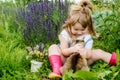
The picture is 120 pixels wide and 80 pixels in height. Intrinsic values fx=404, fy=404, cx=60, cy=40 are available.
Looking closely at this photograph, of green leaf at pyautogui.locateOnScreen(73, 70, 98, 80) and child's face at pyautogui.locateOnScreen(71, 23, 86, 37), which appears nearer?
green leaf at pyautogui.locateOnScreen(73, 70, 98, 80)

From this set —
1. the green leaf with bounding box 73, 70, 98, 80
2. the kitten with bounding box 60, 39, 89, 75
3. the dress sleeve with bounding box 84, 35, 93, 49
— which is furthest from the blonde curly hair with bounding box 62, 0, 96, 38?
the green leaf with bounding box 73, 70, 98, 80

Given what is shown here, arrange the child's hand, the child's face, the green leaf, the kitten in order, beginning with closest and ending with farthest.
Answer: the green leaf, the kitten, the child's hand, the child's face

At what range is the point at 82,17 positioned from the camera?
436 cm

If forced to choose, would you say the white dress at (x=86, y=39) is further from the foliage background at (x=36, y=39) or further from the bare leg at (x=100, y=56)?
the foliage background at (x=36, y=39)

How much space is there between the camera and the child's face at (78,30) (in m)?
4.31

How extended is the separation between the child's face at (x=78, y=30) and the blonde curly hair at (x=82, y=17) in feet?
0.11

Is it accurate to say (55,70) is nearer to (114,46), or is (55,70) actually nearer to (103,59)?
(103,59)

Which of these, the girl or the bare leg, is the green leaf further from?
the bare leg

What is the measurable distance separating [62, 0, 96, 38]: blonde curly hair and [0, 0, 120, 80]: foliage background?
299 mm

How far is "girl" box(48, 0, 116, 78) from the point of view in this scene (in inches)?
167

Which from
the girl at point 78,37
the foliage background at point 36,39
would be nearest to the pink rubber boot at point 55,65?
the girl at point 78,37

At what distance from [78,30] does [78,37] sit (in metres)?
0.10

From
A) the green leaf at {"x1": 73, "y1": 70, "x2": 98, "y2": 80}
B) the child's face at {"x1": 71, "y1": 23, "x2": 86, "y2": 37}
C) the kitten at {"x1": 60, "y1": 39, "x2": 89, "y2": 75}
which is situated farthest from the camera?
the child's face at {"x1": 71, "y1": 23, "x2": 86, "y2": 37}

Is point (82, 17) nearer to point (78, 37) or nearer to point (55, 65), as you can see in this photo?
point (78, 37)
